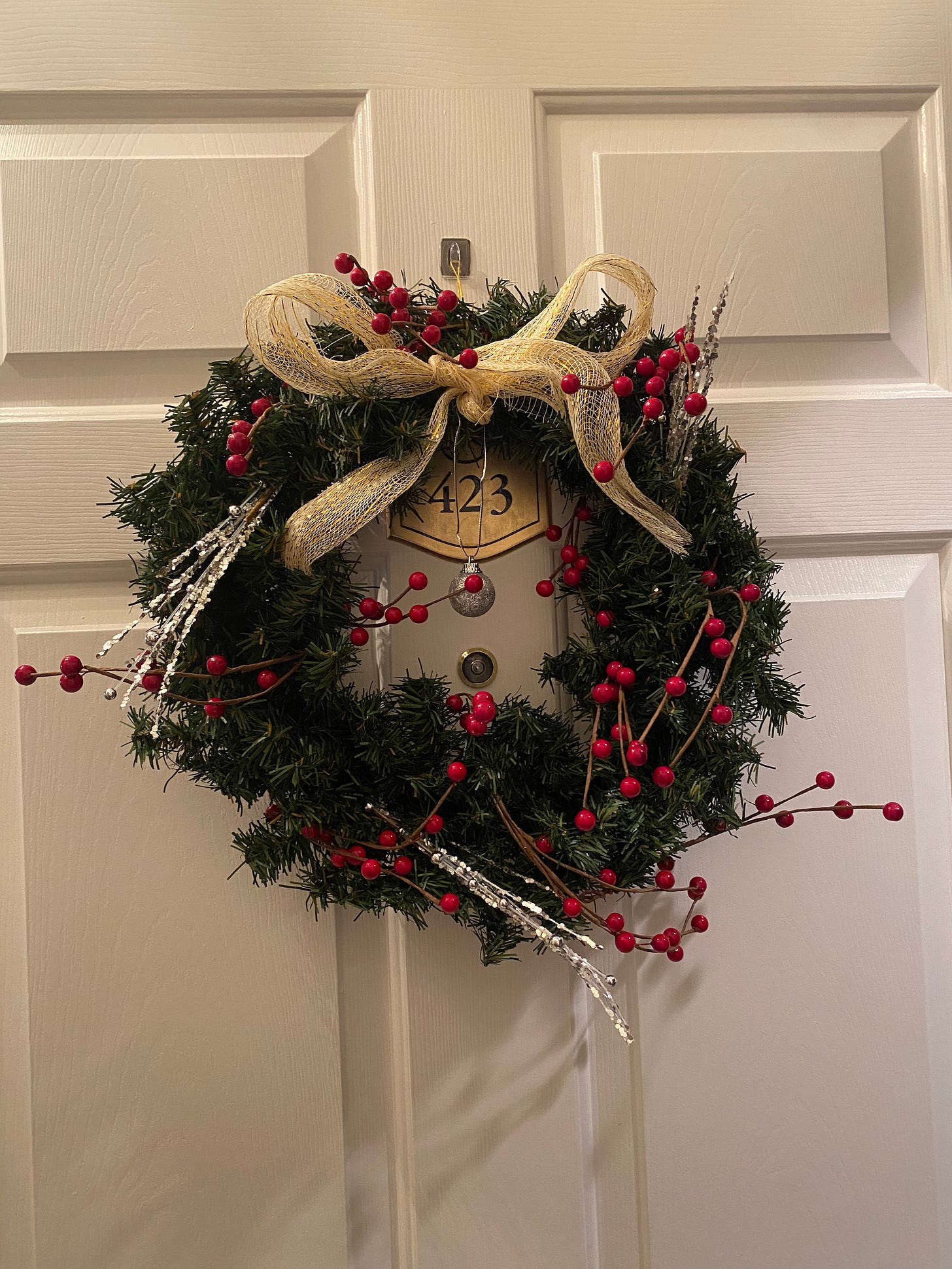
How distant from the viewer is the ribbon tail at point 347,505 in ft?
2.19

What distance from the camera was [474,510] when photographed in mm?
763

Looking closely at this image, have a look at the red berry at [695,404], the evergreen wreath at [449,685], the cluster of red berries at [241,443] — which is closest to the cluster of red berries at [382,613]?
the evergreen wreath at [449,685]

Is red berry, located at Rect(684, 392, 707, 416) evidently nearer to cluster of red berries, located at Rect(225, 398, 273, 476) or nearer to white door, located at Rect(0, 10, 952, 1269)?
white door, located at Rect(0, 10, 952, 1269)

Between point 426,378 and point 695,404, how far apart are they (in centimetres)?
21

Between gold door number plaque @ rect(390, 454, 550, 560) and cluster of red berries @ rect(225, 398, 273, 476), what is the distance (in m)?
0.14

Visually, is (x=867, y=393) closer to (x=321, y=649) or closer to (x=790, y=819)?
(x=790, y=819)

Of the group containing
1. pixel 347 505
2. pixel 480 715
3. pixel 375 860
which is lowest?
pixel 375 860

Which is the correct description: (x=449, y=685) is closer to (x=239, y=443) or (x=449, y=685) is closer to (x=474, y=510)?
(x=474, y=510)

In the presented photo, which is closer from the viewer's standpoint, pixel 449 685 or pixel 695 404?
pixel 695 404

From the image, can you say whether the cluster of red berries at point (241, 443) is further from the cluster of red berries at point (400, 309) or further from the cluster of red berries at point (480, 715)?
the cluster of red berries at point (480, 715)

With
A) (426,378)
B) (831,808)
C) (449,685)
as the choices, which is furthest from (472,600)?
(831,808)

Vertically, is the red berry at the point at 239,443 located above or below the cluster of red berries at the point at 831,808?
above

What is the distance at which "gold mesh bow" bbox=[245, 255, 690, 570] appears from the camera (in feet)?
2.18

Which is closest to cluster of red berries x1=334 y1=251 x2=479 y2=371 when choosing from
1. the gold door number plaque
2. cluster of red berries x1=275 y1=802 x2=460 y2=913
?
the gold door number plaque
